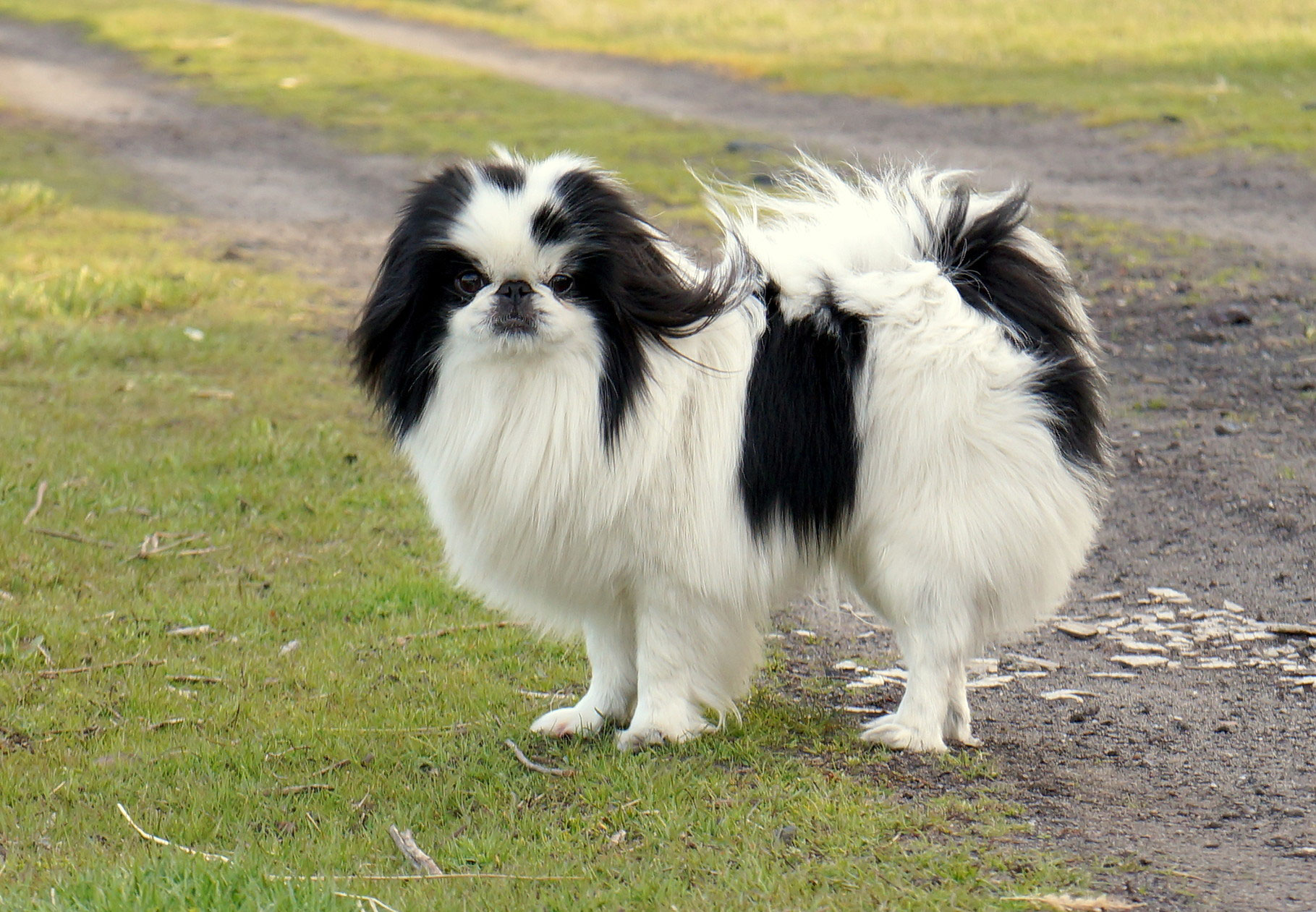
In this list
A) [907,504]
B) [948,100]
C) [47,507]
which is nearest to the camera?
[907,504]

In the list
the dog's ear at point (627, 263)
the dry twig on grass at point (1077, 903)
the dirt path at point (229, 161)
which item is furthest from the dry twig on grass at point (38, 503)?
the dirt path at point (229, 161)

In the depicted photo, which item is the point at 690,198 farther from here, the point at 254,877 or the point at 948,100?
the point at 254,877

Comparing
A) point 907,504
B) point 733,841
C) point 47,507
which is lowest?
point 47,507

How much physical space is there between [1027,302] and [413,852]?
214 cm

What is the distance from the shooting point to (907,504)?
12.5ft

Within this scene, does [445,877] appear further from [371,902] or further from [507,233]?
[507,233]

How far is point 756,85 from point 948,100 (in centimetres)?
325

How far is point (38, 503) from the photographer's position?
20.1 ft

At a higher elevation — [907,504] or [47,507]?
[907,504]

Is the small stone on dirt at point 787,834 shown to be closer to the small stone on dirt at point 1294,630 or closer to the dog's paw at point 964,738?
the dog's paw at point 964,738

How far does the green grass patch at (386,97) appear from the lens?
15.1 metres

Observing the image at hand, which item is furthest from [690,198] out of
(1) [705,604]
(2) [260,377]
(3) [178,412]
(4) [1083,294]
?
(1) [705,604]

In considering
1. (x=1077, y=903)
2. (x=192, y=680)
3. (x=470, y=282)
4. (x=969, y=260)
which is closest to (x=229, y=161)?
(x=192, y=680)

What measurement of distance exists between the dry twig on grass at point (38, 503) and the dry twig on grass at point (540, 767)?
2.97 metres
